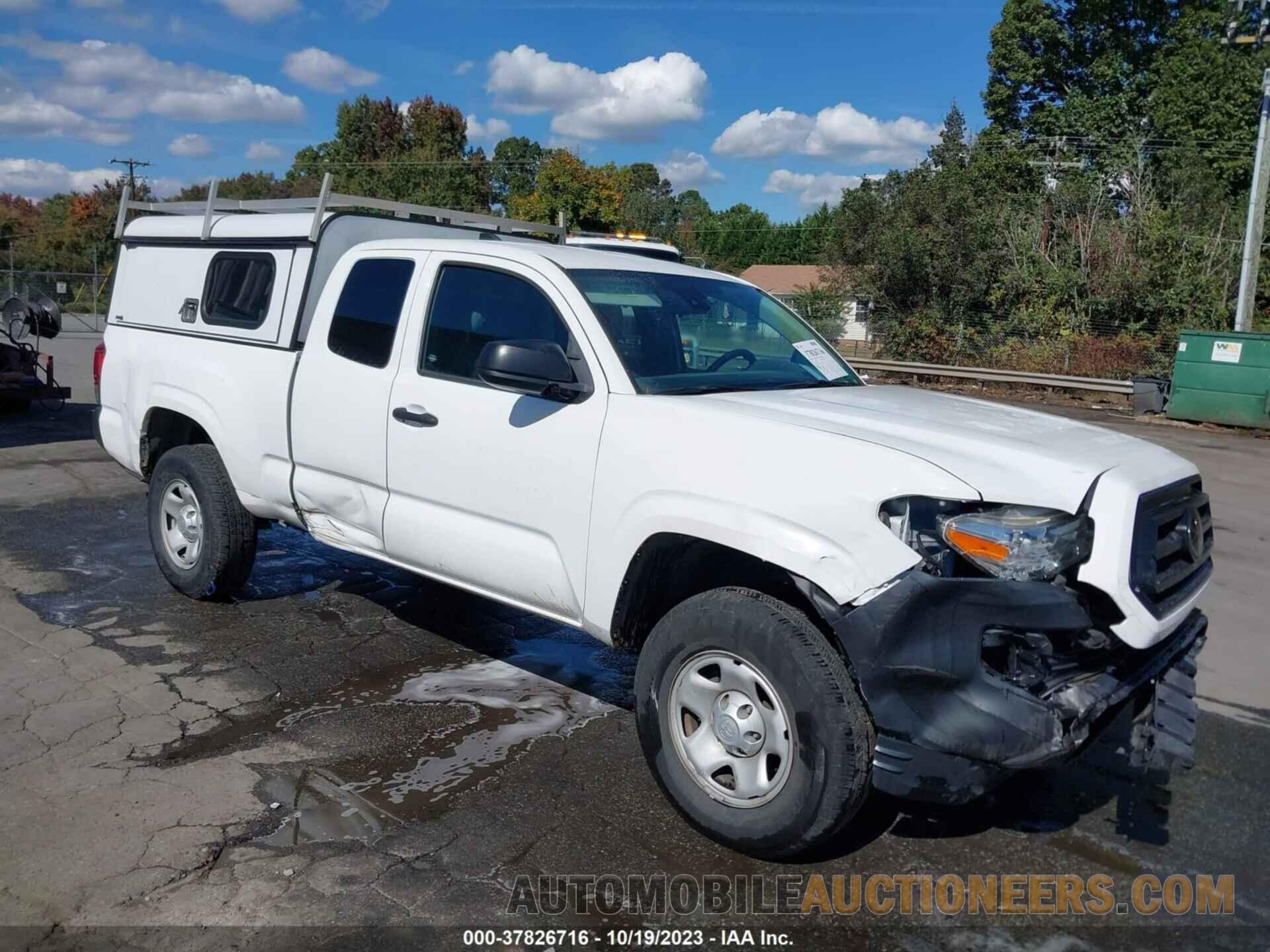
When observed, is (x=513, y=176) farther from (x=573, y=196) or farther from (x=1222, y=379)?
(x=1222, y=379)

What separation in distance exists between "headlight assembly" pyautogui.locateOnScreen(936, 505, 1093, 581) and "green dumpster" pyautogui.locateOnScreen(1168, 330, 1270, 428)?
16461 mm

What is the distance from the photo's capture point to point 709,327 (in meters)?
4.59

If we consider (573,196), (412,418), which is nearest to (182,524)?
(412,418)

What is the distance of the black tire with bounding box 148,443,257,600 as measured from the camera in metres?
5.61

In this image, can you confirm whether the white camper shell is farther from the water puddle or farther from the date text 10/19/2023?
the date text 10/19/2023

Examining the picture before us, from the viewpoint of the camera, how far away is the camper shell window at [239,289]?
545 cm

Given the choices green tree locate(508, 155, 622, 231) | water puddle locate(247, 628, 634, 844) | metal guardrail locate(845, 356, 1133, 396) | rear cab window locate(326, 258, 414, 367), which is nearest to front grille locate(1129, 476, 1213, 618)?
water puddle locate(247, 628, 634, 844)

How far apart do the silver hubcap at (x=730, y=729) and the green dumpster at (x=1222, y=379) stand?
16803mm

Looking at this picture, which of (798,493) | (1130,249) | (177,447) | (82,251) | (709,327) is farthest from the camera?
(82,251)

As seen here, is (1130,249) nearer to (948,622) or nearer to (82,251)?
Answer: (948,622)

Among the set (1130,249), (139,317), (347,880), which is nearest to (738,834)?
(347,880)

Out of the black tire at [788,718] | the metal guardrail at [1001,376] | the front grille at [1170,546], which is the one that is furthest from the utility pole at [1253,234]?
the black tire at [788,718]

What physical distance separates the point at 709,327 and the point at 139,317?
3.76 meters

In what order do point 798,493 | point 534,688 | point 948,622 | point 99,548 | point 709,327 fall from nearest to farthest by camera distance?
point 948,622 < point 798,493 < point 709,327 < point 534,688 < point 99,548
